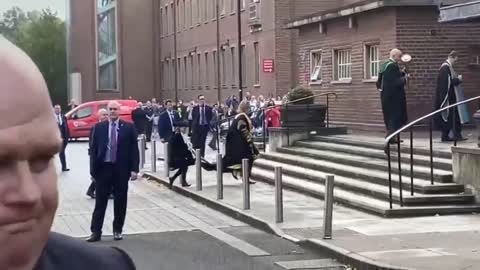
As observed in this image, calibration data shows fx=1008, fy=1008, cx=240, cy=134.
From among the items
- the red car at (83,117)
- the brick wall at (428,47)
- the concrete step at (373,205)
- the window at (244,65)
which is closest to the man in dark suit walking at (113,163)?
the concrete step at (373,205)

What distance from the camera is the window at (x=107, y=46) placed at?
6938cm

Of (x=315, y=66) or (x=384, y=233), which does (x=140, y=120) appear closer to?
(x=315, y=66)

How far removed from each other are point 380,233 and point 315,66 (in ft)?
54.4

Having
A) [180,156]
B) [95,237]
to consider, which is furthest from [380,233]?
[180,156]

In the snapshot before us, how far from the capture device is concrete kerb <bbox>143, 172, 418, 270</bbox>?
1055 cm

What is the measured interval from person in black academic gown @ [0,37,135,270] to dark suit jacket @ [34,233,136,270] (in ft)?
0.36

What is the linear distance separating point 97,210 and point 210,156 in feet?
56.2

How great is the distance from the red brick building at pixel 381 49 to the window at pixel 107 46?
141 ft

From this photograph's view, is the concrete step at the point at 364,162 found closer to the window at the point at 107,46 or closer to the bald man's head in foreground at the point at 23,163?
the bald man's head in foreground at the point at 23,163

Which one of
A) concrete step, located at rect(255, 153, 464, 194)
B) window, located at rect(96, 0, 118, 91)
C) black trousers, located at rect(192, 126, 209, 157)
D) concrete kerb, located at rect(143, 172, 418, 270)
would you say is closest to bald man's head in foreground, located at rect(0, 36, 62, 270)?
concrete kerb, located at rect(143, 172, 418, 270)

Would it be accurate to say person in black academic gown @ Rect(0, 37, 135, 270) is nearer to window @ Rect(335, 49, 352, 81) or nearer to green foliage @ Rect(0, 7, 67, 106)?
window @ Rect(335, 49, 352, 81)

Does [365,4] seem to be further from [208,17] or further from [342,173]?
[208,17]

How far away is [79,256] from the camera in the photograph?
1.65m

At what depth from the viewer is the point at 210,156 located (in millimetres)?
30547
